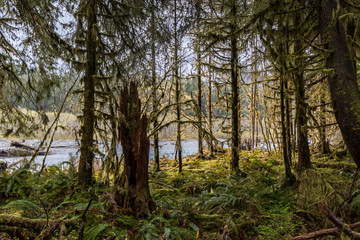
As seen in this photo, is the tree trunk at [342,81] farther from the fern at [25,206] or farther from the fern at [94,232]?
the fern at [25,206]

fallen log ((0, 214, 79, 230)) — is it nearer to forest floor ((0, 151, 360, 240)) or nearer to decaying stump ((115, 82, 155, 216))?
forest floor ((0, 151, 360, 240))

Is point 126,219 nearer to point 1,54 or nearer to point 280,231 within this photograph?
point 280,231

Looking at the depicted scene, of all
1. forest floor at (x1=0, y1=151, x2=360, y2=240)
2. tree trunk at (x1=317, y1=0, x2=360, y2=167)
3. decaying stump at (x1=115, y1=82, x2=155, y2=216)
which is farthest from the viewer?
decaying stump at (x1=115, y1=82, x2=155, y2=216)

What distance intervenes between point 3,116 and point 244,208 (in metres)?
5.86

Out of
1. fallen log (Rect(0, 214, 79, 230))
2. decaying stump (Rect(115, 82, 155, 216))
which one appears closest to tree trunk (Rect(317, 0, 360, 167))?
decaying stump (Rect(115, 82, 155, 216))

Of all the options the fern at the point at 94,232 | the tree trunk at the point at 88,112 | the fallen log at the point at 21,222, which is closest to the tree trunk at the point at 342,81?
the fern at the point at 94,232

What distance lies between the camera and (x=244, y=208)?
3.52 metres

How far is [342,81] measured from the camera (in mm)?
2592

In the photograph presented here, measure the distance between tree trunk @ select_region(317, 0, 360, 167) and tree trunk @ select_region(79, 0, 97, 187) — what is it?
4374 millimetres

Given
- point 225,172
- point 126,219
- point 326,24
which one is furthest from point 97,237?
point 225,172

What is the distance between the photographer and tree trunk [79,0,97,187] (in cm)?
436

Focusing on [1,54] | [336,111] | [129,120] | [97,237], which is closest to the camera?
[97,237]

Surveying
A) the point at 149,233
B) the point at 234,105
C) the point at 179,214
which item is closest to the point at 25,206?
the point at 149,233

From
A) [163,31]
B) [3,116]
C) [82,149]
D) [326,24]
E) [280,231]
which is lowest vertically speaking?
[280,231]
